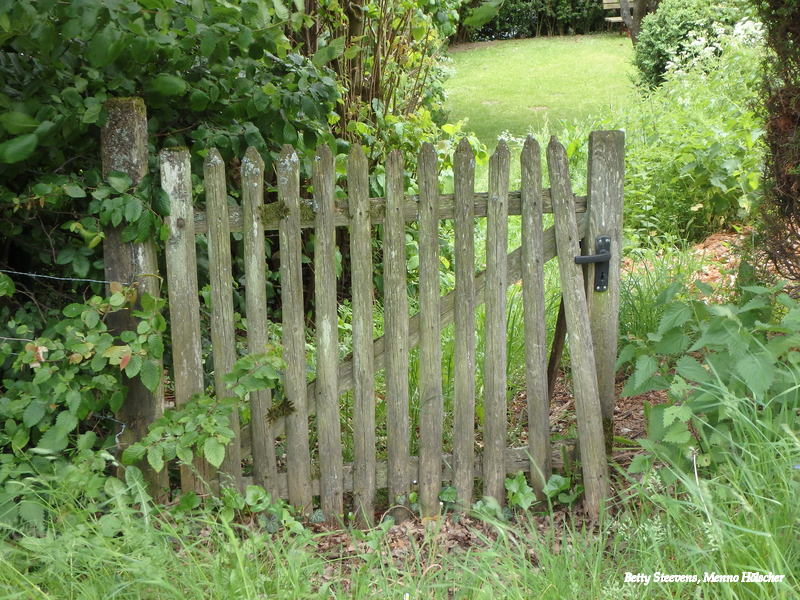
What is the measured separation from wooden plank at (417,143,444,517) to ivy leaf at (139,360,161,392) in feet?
3.38

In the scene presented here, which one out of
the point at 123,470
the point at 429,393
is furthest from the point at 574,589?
the point at 123,470

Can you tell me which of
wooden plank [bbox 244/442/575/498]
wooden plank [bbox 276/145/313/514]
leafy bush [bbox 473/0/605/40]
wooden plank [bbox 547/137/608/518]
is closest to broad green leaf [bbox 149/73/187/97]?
wooden plank [bbox 276/145/313/514]

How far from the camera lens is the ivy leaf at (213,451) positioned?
2789mm

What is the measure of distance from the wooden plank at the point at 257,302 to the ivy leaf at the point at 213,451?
374 millimetres

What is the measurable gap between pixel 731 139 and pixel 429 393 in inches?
161

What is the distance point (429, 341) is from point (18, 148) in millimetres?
1638

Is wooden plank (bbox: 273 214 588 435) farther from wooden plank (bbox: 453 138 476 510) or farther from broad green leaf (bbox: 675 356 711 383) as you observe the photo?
broad green leaf (bbox: 675 356 711 383)

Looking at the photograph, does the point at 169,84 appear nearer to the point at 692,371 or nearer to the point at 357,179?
the point at 357,179

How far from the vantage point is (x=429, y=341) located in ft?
10.6

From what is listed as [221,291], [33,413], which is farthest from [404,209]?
[33,413]

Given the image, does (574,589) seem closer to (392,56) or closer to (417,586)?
(417,586)

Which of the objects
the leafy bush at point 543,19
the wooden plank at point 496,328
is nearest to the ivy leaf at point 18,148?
the wooden plank at point 496,328

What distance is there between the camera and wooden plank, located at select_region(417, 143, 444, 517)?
3062 mm

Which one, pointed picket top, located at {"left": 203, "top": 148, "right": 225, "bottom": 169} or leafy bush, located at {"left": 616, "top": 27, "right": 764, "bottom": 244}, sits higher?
pointed picket top, located at {"left": 203, "top": 148, "right": 225, "bottom": 169}
